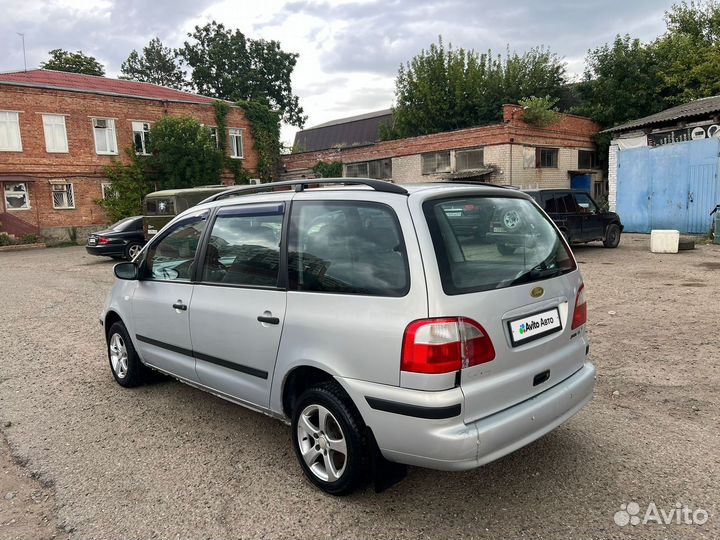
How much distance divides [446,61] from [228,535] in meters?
33.5

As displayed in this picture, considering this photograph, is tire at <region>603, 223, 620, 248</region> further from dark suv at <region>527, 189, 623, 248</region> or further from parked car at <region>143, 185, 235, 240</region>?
parked car at <region>143, 185, 235, 240</region>

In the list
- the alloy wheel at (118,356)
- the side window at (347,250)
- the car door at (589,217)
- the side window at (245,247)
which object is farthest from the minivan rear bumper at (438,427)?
the car door at (589,217)

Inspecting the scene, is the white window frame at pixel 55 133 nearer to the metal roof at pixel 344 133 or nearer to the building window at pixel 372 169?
the building window at pixel 372 169

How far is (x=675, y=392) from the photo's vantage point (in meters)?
4.12

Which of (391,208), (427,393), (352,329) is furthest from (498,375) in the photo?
(391,208)

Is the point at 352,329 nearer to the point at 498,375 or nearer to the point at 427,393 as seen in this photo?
the point at 427,393

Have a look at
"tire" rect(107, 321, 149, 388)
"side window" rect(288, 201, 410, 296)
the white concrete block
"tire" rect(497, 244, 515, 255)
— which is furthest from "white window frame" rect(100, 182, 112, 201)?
"tire" rect(497, 244, 515, 255)

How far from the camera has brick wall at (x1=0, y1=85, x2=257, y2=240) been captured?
23.5 meters

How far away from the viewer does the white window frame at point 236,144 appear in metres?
31.2

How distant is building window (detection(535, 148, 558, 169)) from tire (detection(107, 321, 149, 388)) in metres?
22.7

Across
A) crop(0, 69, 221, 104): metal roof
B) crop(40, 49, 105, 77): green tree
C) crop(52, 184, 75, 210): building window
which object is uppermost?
crop(40, 49, 105, 77): green tree

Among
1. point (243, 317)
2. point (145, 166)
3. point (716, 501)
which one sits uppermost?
point (145, 166)

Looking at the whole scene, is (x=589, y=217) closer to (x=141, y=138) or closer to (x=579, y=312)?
(x=579, y=312)

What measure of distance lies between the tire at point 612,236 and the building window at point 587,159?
1341 cm
